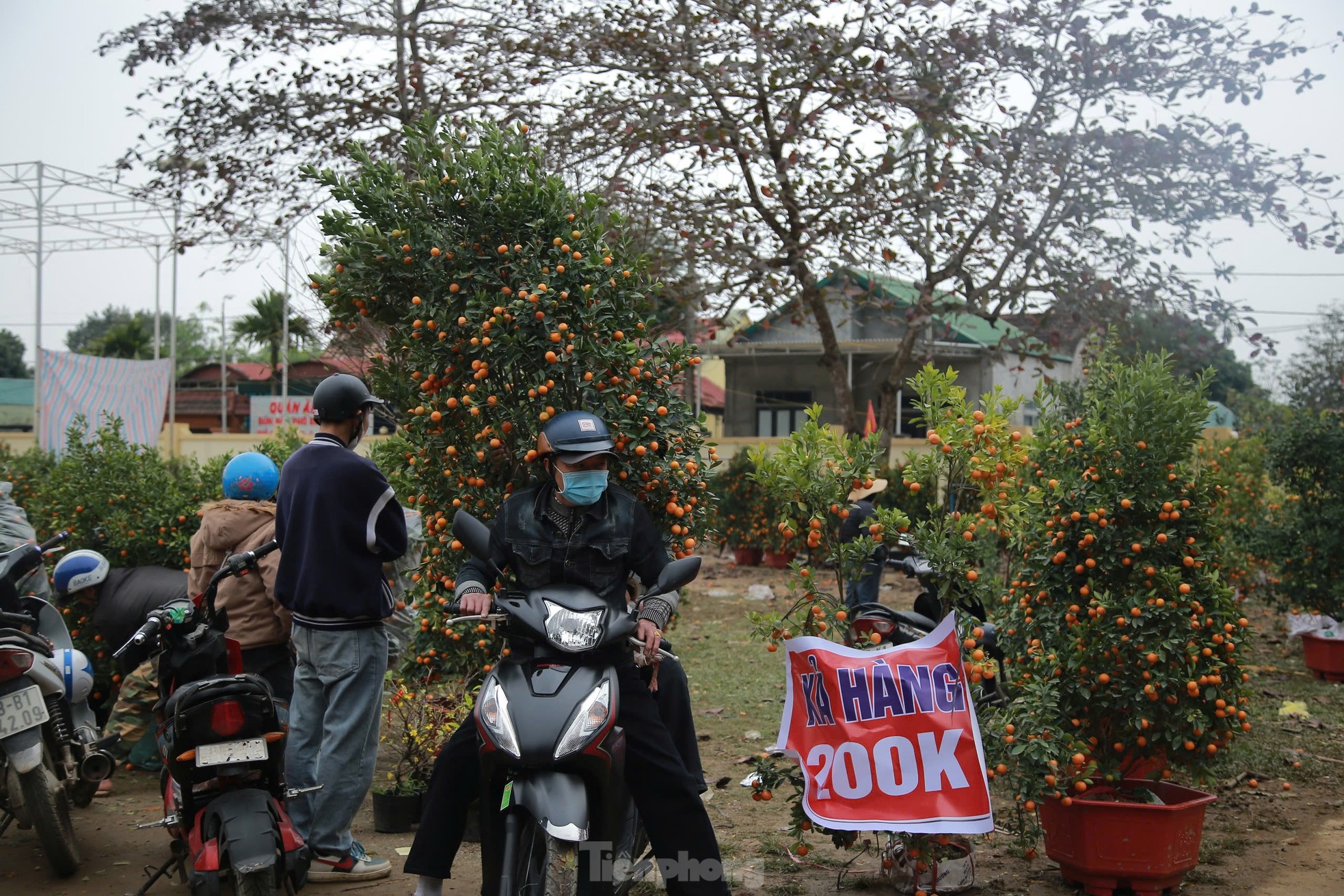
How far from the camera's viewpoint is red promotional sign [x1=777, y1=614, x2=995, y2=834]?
4039mm

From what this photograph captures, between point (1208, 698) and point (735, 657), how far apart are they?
6696 mm

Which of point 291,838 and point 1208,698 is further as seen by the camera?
point 1208,698

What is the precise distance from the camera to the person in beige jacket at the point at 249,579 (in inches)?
205

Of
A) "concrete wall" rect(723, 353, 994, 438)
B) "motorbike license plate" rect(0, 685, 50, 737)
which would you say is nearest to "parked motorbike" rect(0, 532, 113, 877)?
"motorbike license plate" rect(0, 685, 50, 737)

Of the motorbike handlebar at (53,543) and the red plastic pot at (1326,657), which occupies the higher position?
the motorbike handlebar at (53,543)

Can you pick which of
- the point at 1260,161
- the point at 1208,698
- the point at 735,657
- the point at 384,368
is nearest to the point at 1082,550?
the point at 1208,698

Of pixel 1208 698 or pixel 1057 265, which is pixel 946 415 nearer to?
pixel 1208 698

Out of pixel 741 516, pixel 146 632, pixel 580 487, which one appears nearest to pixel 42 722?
pixel 146 632

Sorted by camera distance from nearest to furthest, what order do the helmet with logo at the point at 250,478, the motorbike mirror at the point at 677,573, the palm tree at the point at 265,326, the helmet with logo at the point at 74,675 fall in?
1. the motorbike mirror at the point at 677,573
2. the helmet with logo at the point at 74,675
3. the helmet with logo at the point at 250,478
4. the palm tree at the point at 265,326

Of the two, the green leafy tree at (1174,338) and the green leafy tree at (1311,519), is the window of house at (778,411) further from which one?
the green leafy tree at (1311,519)

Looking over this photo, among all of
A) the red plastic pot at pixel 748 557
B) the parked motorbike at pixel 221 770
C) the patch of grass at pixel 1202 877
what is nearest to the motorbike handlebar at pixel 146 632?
the parked motorbike at pixel 221 770

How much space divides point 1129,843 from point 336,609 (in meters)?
3.22

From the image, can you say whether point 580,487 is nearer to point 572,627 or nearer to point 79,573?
point 572,627

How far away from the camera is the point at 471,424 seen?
4836 millimetres
